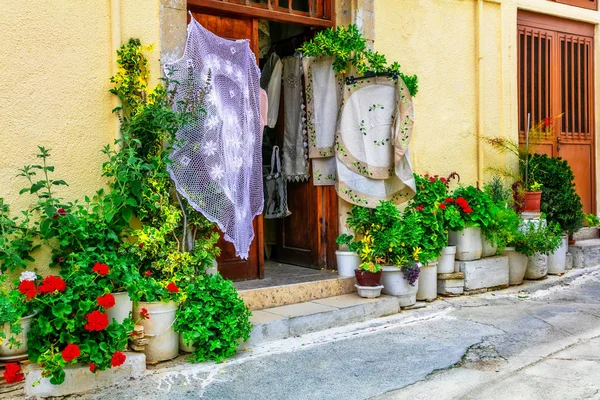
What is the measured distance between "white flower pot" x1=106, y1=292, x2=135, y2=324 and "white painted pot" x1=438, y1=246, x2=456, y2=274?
374 centimetres

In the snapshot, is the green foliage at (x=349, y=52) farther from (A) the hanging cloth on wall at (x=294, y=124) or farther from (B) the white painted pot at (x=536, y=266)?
(B) the white painted pot at (x=536, y=266)

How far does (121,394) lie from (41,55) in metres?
2.63

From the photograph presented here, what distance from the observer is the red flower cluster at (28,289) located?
4.03m

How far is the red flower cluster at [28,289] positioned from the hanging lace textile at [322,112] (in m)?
3.61

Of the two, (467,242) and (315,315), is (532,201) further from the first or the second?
(315,315)

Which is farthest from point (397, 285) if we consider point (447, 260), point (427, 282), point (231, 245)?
point (231, 245)

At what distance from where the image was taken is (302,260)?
7383 millimetres

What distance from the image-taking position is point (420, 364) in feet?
16.0

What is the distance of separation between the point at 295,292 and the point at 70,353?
2604 mm

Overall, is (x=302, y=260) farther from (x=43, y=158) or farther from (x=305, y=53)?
(x=43, y=158)

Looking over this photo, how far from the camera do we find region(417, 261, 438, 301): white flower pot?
22.1ft

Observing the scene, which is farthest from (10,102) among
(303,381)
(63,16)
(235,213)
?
(303,381)

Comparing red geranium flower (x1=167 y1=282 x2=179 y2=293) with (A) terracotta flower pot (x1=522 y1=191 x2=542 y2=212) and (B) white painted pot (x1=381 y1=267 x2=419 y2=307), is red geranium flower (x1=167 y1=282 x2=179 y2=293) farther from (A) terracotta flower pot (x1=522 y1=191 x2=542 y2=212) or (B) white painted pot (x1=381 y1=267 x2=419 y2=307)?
(A) terracotta flower pot (x1=522 y1=191 x2=542 y2=212)

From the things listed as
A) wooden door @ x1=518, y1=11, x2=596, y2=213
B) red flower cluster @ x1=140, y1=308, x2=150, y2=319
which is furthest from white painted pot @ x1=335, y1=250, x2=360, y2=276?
wooden door @ x1=518, y1=11, x2=596, y2=213
